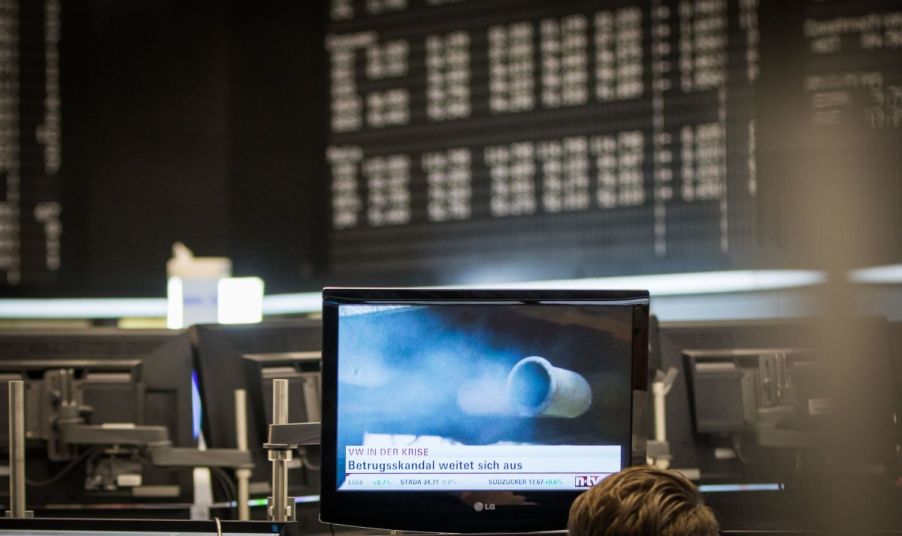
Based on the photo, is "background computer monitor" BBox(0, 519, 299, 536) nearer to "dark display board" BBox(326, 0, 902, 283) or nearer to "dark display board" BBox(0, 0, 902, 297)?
"dark display board" BBox(0, 0, 902, 297)

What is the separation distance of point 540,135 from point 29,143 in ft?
7.02

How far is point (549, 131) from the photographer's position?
12.7 feet

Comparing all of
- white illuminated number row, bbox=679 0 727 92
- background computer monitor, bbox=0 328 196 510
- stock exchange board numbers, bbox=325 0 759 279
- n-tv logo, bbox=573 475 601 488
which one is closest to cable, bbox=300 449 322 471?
background computer monitor, bbox=0 328 196 510

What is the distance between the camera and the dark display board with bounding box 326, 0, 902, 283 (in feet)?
11.8

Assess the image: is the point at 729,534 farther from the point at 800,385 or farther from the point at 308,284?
the point at 308,284

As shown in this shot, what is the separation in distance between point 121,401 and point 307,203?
2863mm

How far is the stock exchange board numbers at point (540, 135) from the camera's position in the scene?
143 inches

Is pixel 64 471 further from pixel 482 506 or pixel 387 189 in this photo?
pixel 387 189

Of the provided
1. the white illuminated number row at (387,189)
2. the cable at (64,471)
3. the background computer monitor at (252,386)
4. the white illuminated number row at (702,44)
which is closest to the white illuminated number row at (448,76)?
the white illuminated number row at (387,189)

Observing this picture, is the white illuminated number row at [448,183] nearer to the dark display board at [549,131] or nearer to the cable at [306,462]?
the dark display board at [549,131]

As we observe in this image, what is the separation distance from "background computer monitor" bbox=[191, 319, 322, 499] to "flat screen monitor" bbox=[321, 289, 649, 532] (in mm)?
462

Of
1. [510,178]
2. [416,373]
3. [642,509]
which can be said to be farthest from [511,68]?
[642,509]

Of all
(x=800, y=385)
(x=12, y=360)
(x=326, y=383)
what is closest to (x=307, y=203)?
(x=12, y=360)

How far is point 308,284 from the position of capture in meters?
4.76
